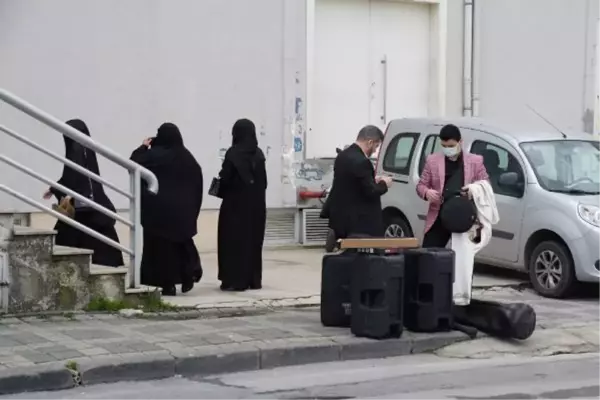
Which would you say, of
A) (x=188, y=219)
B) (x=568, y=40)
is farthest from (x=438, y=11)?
(x=188, y=219)

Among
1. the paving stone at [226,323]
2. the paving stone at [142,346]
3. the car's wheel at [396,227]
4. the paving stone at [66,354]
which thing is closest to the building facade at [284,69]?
the car's wheel at [396,227]

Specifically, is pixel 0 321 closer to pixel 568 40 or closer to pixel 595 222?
pixel 595 222

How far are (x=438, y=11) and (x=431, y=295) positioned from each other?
806cm

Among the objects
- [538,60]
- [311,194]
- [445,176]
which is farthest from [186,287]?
[538,60]

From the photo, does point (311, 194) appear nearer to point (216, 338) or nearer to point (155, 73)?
point (155, 73)

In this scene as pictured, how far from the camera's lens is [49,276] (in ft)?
28.9

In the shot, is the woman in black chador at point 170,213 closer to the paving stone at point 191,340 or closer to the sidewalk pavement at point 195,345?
the sidewalk pavement at point 195,345

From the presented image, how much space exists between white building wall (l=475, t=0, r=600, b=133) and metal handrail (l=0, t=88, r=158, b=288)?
322 inches

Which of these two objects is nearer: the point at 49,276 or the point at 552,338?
the point at 49,276

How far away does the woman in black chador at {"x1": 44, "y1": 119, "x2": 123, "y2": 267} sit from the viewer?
963cm

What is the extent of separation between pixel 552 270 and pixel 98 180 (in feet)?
16.5

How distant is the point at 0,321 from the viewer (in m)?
8.48

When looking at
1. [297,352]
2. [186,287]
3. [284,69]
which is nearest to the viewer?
[297,352]

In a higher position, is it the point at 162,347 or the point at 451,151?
the point at 451,151
